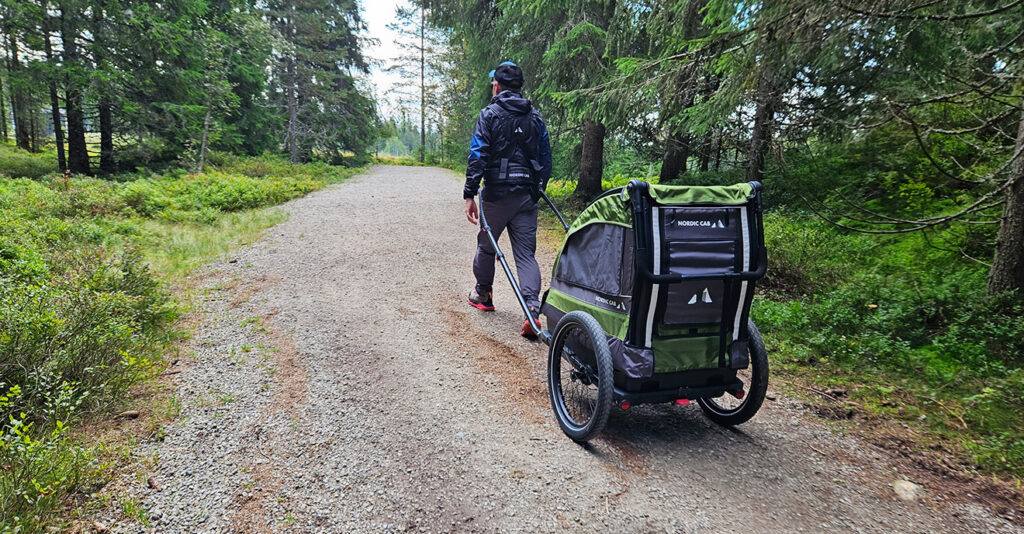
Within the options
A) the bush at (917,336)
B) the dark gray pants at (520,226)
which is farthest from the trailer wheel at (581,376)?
the bush at (917,336)

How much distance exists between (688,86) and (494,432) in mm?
5373

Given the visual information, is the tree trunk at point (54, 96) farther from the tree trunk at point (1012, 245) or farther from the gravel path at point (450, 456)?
the tree trunk at point (1012, 245)

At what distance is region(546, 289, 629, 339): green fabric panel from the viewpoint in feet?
8.80

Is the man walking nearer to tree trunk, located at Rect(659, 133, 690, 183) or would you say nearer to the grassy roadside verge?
the grassy roadside verge

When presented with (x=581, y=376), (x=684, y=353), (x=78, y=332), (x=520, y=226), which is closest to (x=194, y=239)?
(x=78, y=332)

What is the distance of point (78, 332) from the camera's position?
3256 mm

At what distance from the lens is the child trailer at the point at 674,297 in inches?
99.3

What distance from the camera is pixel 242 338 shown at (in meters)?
4.30

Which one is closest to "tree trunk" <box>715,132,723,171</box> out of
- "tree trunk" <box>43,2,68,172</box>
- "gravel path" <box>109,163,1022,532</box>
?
"gravel path" <box>109,163,1022,532</box>

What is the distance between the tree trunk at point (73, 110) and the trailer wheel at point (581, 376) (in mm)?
17016

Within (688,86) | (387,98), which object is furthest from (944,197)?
(387,98)

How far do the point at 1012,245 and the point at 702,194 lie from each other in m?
3.65

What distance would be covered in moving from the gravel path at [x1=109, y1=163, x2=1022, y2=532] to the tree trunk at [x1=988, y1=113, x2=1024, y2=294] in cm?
257

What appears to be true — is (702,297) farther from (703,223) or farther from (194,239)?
(194,239)
